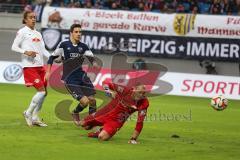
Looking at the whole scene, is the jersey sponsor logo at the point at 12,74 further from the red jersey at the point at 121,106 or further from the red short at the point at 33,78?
the red jersey at the point at 121,106

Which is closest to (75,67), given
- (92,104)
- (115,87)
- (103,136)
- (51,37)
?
(92,104)

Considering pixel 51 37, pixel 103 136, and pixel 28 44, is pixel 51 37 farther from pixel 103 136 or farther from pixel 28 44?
pixel 103 136

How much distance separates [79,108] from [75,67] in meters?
1.01

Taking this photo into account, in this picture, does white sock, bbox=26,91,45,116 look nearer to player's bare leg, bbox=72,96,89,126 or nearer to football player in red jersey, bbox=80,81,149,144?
player's bare leg, bbox=72,96,89,126

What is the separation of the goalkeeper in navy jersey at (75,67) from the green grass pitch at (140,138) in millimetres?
768

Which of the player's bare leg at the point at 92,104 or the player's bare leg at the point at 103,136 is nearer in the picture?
the player's bare leg at the point at 103,136

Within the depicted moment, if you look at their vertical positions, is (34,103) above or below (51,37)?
above

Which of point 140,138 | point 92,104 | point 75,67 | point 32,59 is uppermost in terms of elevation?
point 32,59

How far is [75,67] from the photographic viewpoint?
16297 mm

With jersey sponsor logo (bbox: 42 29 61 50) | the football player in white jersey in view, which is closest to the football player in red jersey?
the football player in white jersey

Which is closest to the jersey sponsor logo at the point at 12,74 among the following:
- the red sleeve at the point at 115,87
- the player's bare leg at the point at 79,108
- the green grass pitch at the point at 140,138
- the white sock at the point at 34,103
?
the green grass pitch at the point at 140,138

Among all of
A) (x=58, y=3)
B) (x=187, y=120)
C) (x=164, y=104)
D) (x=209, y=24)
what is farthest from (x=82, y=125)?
(x=58, y=3)

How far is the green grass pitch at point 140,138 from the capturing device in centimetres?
1252

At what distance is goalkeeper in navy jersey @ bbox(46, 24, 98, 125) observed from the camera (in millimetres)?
16078
